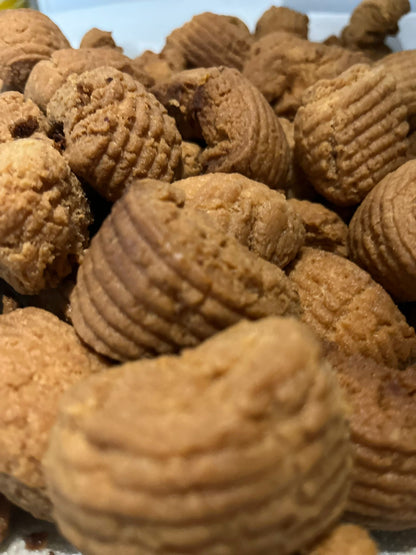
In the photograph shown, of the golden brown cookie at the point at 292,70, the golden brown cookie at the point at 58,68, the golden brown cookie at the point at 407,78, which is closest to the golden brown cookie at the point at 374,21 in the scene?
the golden brown cookie at the point at 292,70

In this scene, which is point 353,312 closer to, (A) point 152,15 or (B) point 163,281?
A: (B) point 163,281

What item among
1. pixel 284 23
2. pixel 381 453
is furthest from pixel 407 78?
pixel 381 453

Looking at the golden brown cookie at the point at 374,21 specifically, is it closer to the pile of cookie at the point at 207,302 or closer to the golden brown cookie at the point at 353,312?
the pile of cookie at the point at 207,302

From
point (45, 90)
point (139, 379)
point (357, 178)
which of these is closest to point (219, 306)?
point (139, 379)

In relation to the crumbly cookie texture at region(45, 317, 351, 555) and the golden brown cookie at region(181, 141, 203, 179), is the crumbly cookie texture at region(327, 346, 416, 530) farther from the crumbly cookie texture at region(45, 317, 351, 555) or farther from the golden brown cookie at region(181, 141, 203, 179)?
the golden brown cookie at region(181, 141, 203, 179)

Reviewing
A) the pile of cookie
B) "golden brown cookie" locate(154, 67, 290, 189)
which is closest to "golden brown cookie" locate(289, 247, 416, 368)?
the pile of cookie
